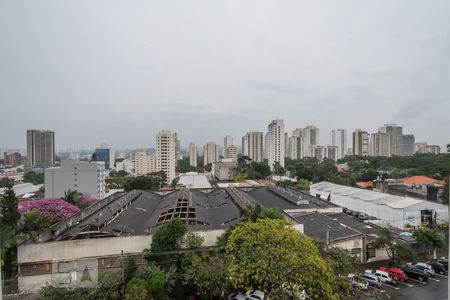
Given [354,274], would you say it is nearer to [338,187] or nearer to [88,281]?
[88,281]

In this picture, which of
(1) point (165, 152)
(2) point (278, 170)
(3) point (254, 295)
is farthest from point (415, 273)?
(1) point (165, 152)

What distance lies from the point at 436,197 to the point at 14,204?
11.2m

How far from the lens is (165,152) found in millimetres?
20094

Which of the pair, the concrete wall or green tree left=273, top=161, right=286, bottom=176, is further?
green tree left=273, top=161, right=286, bottom=176

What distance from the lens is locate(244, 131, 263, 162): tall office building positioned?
926 inches

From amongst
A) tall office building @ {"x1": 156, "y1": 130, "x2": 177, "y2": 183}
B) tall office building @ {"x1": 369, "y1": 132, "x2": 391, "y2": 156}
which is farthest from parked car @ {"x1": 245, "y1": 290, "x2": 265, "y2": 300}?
tall office building @ {"x1": 156, "y1": 130, "x2": 177, "y2": 183}

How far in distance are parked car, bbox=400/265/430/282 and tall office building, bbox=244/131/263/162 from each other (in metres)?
18.7

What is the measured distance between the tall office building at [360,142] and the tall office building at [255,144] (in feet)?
23.8

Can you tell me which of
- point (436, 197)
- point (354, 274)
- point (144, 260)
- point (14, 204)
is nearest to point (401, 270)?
point (354, 274)

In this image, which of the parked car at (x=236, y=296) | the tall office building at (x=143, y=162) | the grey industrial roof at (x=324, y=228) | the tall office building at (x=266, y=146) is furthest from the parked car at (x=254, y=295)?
the tall office building at (x=143, y=162)

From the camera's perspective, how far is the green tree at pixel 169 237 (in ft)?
13.0

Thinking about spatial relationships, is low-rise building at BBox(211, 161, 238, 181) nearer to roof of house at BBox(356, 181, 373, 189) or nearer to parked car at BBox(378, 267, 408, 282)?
roof of house at BBox(356, 181, 373, 189)

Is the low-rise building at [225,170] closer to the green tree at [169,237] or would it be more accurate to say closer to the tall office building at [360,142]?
the tall office building at [360,142]

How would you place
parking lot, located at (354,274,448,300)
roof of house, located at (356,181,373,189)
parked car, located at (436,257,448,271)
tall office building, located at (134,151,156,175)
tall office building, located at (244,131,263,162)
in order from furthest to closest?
tall office building, located at (134,151,156,175), tall office building, located at (244,131,263,162), roof of house, located at (356,181,373,189), parked car, located at (436,257,448,271), parking lot, located at (354,274,448,300)
